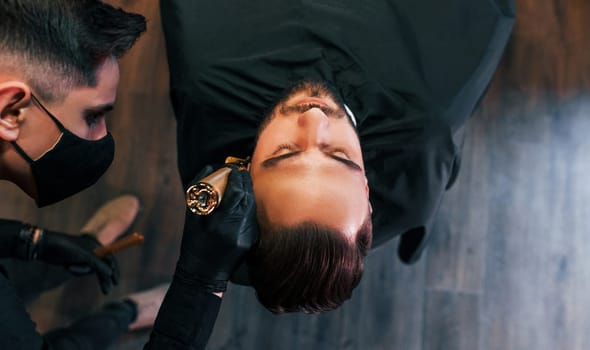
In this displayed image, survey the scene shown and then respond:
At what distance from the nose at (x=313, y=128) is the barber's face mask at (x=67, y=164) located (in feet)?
1.19

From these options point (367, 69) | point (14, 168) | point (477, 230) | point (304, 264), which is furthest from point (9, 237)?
point (477, 230)

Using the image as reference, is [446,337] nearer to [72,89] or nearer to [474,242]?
[474,242]

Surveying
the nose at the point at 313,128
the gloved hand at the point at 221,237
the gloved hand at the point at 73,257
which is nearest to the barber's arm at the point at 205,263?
the gloved hand at the point at 221,237

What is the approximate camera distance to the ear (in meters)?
0.72

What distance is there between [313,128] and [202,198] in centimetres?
24

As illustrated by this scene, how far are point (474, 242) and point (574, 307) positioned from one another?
0.32 m

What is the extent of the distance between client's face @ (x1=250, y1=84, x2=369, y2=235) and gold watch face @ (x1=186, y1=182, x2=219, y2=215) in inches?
3.9

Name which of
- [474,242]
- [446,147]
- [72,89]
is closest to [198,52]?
[72,89]

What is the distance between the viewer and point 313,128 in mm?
920

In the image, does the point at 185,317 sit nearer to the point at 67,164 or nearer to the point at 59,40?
the point at 67,164

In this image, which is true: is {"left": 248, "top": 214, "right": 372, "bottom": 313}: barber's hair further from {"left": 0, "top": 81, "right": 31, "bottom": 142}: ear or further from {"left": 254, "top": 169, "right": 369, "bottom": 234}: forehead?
{"left": 0, "top": 81, "right": 31, "bottom": 142}: ear

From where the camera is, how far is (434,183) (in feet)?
3.62

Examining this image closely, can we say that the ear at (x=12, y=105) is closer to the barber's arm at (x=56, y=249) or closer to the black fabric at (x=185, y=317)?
the black fabric at (x=185, y=317)

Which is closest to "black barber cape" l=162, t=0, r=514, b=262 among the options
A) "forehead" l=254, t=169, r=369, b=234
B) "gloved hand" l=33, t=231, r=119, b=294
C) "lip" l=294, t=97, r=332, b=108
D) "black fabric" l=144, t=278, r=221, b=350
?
"lip" l=294, t=97, r=332, b=108
